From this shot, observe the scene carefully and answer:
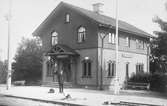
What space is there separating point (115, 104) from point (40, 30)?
19.5 m

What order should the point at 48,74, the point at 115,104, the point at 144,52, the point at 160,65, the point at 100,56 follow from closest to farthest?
the point at 115,104, the point at 100,56, the point at 48,74, the point at 144,52, the point at 160,65

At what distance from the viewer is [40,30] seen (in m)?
32.0

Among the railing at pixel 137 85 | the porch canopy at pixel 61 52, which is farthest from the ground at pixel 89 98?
the porch canopy at pixel 61 52

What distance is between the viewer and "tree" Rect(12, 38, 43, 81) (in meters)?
43.3

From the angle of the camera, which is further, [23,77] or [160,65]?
[23,77]

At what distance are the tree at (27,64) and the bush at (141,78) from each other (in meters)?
19.2

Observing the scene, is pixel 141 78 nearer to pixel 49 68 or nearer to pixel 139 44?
pixel 139 44

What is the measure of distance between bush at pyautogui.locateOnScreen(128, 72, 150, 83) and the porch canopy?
6.38 m

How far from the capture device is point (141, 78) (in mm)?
27906

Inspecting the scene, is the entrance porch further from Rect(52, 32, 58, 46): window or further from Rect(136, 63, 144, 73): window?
Rect(136, 63, 144, 73): window

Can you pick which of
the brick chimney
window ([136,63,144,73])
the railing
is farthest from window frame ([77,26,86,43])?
window ([136,63,144,73])

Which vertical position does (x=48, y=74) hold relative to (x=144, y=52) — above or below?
below

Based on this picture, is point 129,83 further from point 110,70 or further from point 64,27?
point 64,27

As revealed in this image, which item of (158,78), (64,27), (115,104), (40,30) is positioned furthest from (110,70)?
(115,104)
